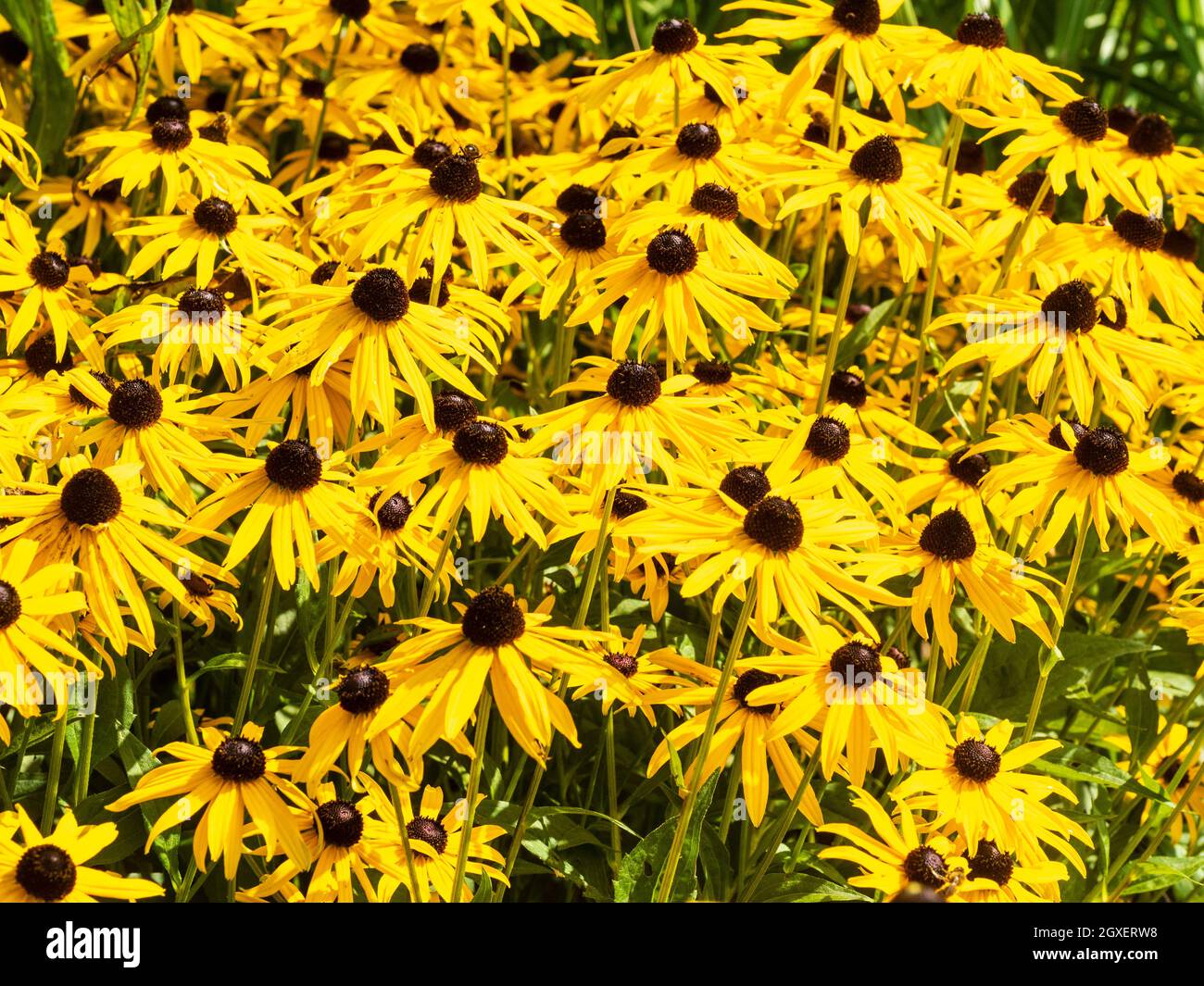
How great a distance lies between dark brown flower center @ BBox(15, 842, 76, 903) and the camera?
1620 mm

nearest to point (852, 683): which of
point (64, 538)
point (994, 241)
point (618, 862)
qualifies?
point (618, 862)

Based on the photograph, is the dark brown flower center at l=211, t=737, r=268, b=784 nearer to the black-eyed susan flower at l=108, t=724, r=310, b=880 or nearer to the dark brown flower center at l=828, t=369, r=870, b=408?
the black-eyed susan flower at l=108, t=724, r=310, b=880

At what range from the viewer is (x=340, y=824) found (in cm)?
197

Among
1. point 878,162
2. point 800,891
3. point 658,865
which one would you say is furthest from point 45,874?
point 878,162

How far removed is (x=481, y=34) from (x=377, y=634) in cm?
180

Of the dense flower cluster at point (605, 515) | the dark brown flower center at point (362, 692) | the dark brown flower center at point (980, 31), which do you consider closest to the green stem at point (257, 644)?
the dense flower cluster at point (605, 515)

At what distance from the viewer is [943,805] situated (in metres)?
1.98

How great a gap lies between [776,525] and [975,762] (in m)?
0.53

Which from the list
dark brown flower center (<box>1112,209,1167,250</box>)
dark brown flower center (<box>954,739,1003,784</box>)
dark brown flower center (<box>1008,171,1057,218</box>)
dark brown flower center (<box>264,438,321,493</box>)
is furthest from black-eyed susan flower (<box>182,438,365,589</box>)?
dark brown flower center (<box>1008,171,1057,218</box>)

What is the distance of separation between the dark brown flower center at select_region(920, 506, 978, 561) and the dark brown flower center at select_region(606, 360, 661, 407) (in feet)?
1.52

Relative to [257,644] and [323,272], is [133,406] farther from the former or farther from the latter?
[323,272]

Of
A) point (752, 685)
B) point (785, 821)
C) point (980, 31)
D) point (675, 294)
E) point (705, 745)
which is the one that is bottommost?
point (785, 821)

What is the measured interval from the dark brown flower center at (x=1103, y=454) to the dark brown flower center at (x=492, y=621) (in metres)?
0.96

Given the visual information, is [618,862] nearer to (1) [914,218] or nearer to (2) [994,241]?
(1) [914,218]
